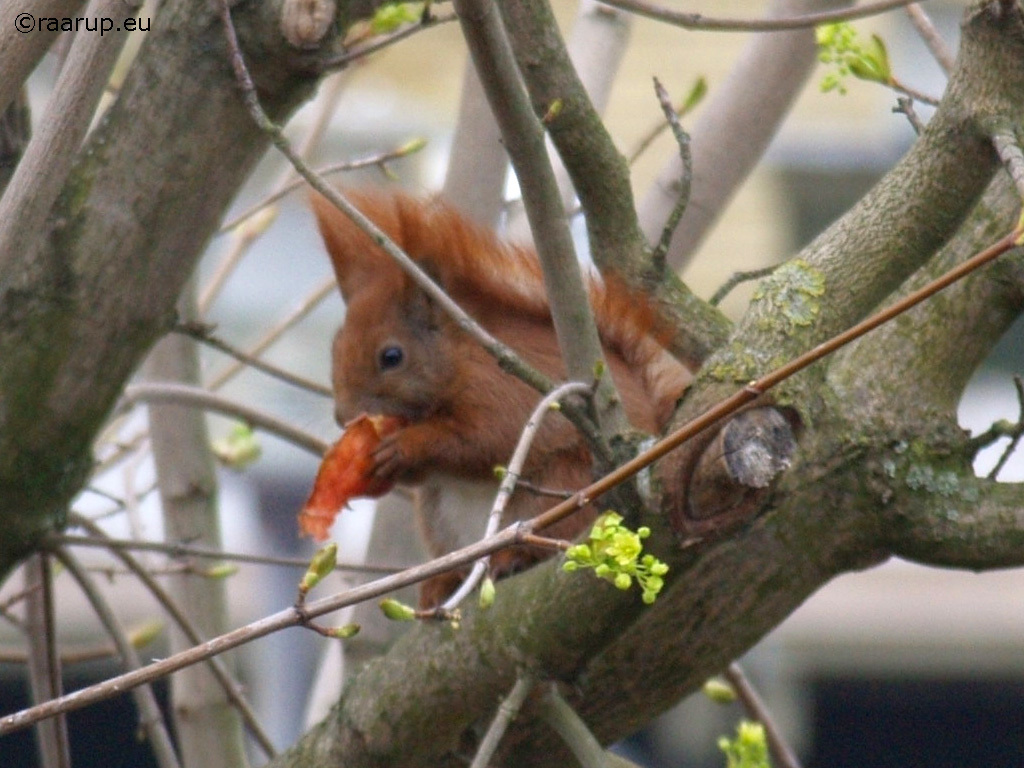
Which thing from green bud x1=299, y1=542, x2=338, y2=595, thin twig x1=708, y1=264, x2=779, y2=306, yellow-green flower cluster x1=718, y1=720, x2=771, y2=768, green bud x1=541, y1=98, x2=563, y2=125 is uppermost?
green bud x1=541, y1=98, x2=563, y2=125

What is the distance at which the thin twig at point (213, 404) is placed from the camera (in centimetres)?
182

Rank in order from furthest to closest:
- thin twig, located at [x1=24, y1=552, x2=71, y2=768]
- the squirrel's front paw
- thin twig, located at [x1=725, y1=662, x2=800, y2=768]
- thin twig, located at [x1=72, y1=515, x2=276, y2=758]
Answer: the squirrel's front paw, thin twig, located at [x1=725, y1=662, x2=800, y2=768], thin twig, located at [x1=72, y1=515, x2=276, y2=758], thin twig, located at [x1=24, y1=552, x2=71, y2=768]

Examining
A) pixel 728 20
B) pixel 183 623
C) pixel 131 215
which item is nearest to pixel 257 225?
pixel 183 623

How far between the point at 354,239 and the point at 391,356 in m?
0.17

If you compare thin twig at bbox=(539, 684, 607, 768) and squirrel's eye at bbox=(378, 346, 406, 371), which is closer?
thin twig at bbox=(539, 684, 607, 768)

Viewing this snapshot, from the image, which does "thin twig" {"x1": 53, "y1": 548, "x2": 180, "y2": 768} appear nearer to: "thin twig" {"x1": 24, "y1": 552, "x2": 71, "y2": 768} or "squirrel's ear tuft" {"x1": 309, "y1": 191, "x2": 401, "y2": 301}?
"thin twig" {"x1": 24, "y1": 552, "x2": 71, "y2": 768}

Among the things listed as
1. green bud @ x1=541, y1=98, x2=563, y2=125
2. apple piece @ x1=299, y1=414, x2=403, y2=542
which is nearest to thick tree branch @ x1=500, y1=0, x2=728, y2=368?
green bud @ x1=541, y1=98, x2=563, y2=125

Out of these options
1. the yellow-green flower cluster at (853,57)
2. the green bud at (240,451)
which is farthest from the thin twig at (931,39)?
the green bud at (240,451)

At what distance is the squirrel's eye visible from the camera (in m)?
2.09

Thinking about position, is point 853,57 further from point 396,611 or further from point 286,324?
point 286,324

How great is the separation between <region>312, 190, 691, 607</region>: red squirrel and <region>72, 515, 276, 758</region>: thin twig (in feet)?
0.85

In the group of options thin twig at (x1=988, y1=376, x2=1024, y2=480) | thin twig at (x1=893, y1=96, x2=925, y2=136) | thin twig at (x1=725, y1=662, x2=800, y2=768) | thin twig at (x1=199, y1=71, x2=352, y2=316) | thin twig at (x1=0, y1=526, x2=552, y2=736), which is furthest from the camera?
thin twig at (x1=199, y1=71, x2=352, y2=316)

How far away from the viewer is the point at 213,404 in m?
1.91

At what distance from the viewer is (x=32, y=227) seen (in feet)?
3.36
